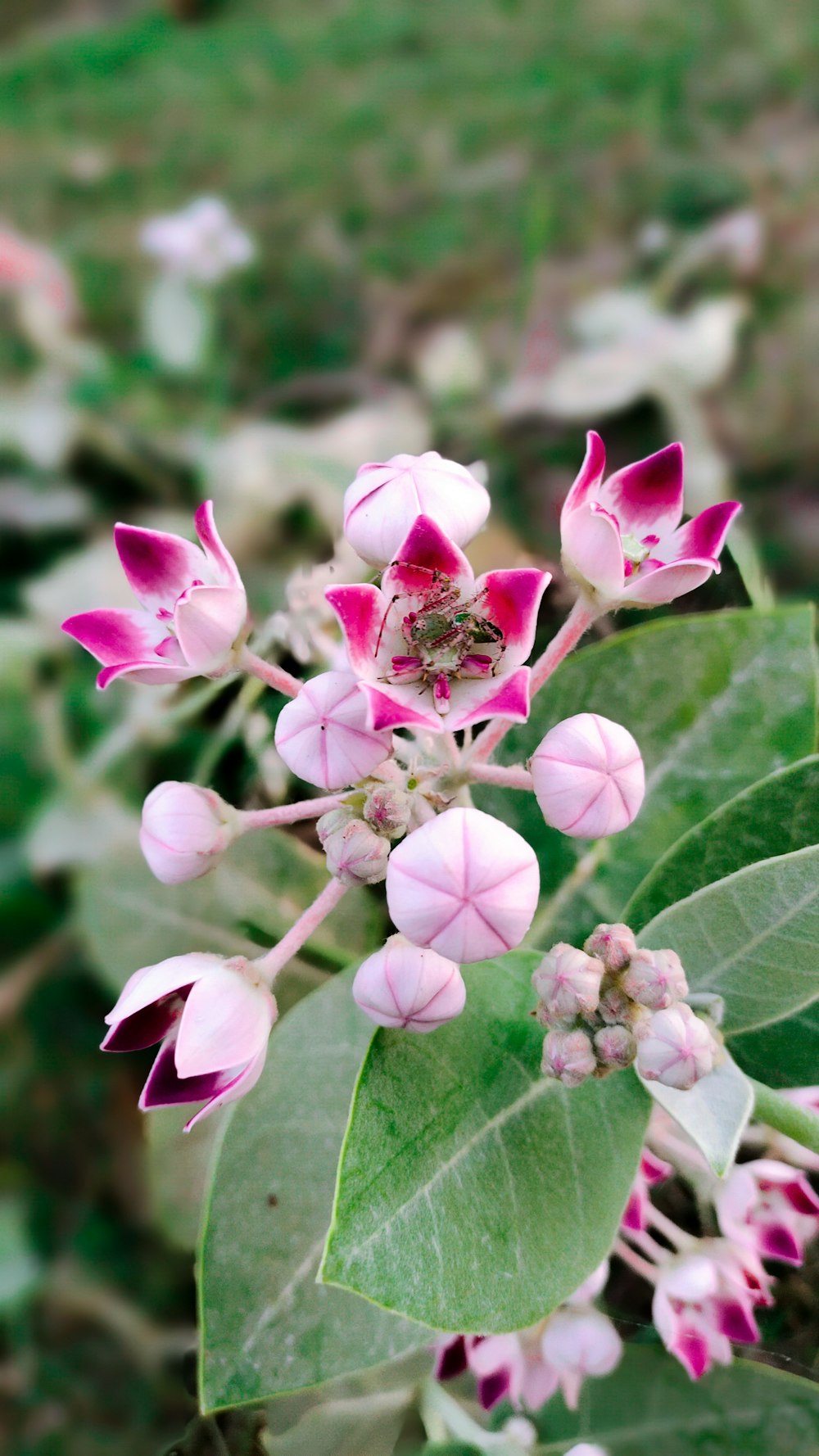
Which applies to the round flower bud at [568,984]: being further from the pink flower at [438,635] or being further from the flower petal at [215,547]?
the flower petal at [215,547]

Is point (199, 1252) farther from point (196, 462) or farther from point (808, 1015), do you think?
point (196, 462)

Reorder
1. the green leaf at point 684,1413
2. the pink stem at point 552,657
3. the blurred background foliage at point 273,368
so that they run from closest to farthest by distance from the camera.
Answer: the pink stem at point 552,657 < the green leaf at point 684,1413 < the blurred background foliage at point 273,368

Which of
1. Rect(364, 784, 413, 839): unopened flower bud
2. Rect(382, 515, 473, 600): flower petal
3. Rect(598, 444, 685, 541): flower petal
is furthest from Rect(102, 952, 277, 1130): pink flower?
Rect(598, 444, 685, 541): flower petal

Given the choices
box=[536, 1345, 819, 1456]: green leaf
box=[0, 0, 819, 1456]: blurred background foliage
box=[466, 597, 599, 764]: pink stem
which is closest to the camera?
box=[466, 597, 599, 764]: pink stem

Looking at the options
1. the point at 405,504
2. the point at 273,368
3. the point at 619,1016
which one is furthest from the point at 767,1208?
the point at 273,368

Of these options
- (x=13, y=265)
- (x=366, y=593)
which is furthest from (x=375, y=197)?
(x=366, y=593)

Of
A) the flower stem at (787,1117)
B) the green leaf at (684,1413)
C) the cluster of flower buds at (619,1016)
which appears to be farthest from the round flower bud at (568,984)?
the green leaf at (684,1413)

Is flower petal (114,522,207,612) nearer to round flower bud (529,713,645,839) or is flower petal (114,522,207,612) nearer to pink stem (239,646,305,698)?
pink stem (239,646,305,698)

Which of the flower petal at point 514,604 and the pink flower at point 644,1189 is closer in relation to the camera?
the flower petal at point 514,604
